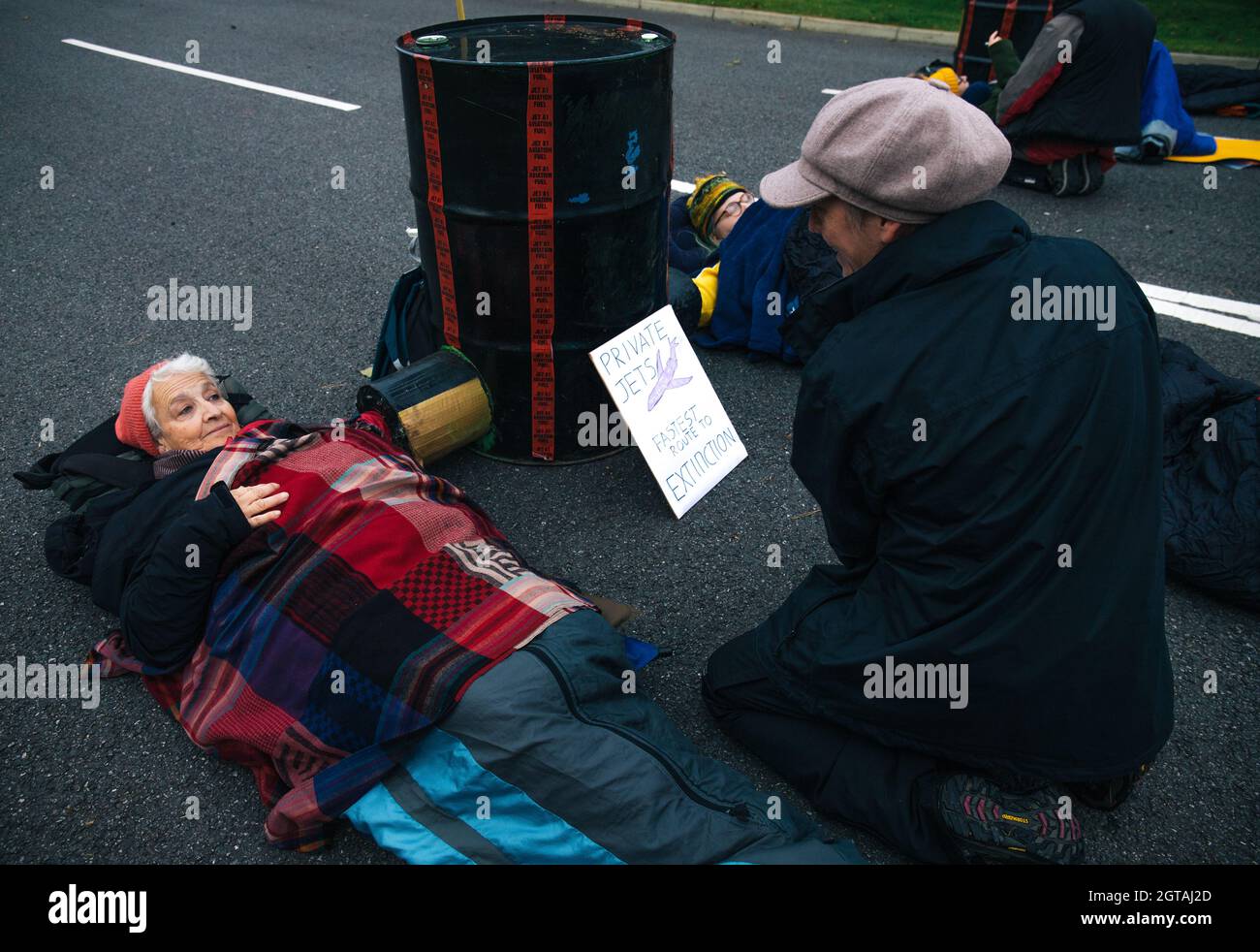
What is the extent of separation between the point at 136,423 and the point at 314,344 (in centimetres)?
137

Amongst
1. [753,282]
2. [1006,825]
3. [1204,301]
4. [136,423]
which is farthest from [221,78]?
[1006,825]

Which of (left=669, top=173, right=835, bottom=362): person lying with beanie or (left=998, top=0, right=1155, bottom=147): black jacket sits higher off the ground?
(left=998, top=0, right=1155, bottom=147): black jacket

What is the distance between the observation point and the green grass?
30.0 ft

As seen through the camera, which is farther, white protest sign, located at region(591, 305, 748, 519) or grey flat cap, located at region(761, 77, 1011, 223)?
white protest sign, located at region(591, 305, 748, 519)

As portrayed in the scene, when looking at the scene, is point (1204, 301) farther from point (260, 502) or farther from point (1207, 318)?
point (260, 502)

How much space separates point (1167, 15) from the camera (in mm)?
10453

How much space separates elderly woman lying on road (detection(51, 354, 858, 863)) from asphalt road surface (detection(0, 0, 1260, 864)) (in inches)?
8.7

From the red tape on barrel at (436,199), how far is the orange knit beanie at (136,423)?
94 cm

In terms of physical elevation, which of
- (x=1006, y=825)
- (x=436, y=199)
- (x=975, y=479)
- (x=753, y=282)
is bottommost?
(x=1006, y=825)

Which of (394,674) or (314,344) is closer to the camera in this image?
(394,674)

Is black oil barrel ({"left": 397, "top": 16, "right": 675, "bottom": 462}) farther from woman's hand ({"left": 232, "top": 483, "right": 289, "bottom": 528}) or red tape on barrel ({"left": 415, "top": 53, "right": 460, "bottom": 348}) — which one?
woman's hand ({"left": 232, "top": 483, "right": 289, "bottom": 528})

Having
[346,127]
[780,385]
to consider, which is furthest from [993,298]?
[346,127]

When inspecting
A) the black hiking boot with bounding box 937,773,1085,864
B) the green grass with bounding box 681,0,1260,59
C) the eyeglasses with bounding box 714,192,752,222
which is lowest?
the black hiking boot with bounding box 937,773,1085,864

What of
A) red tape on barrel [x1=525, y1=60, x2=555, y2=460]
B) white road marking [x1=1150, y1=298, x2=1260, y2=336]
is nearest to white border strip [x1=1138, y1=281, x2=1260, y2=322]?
white road marking [x1=1150, y1=298, x2=1260, y2=336]
